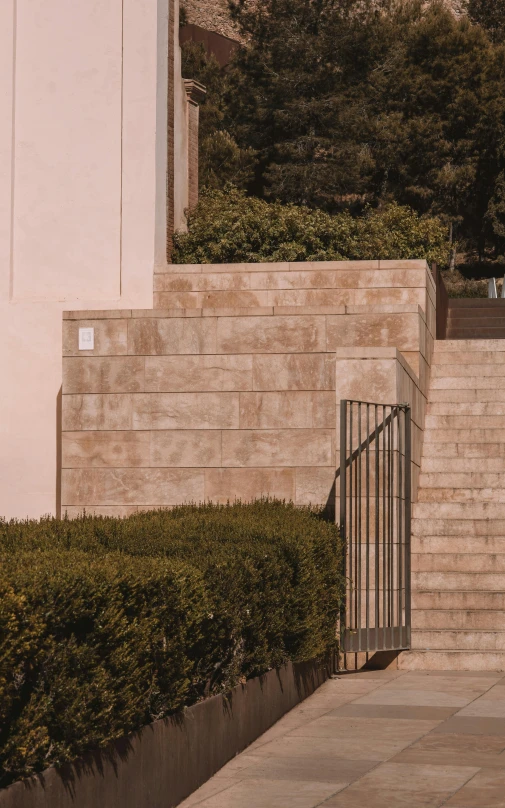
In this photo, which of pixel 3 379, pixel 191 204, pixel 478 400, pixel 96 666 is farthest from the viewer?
pixel 191 204

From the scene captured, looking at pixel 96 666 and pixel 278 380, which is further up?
pixel 278 380

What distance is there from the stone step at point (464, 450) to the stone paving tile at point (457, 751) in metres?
5.98

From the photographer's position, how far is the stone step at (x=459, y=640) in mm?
9586

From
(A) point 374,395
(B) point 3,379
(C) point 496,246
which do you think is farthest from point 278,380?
(C) point 496,246

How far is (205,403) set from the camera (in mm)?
12414

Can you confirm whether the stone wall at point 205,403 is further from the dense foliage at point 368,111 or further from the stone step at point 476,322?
the dense foliage at point 368,111

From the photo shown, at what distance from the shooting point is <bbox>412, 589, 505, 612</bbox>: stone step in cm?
1004

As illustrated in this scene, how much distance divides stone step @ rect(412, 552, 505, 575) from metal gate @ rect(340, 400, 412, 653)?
667 mm

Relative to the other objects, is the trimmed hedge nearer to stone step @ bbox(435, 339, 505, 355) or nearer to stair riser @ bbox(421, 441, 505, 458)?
stair riser @ bbox(421, 441, 505, 458)

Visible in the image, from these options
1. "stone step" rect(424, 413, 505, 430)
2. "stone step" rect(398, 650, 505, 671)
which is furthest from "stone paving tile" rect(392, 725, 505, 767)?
"stone step" rect(424, 413, 505, 430)

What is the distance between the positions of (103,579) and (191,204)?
14.4 metres

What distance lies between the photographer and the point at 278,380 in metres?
12.4

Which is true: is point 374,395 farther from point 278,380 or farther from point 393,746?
point 393,746

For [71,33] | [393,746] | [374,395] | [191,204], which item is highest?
[71,33]
